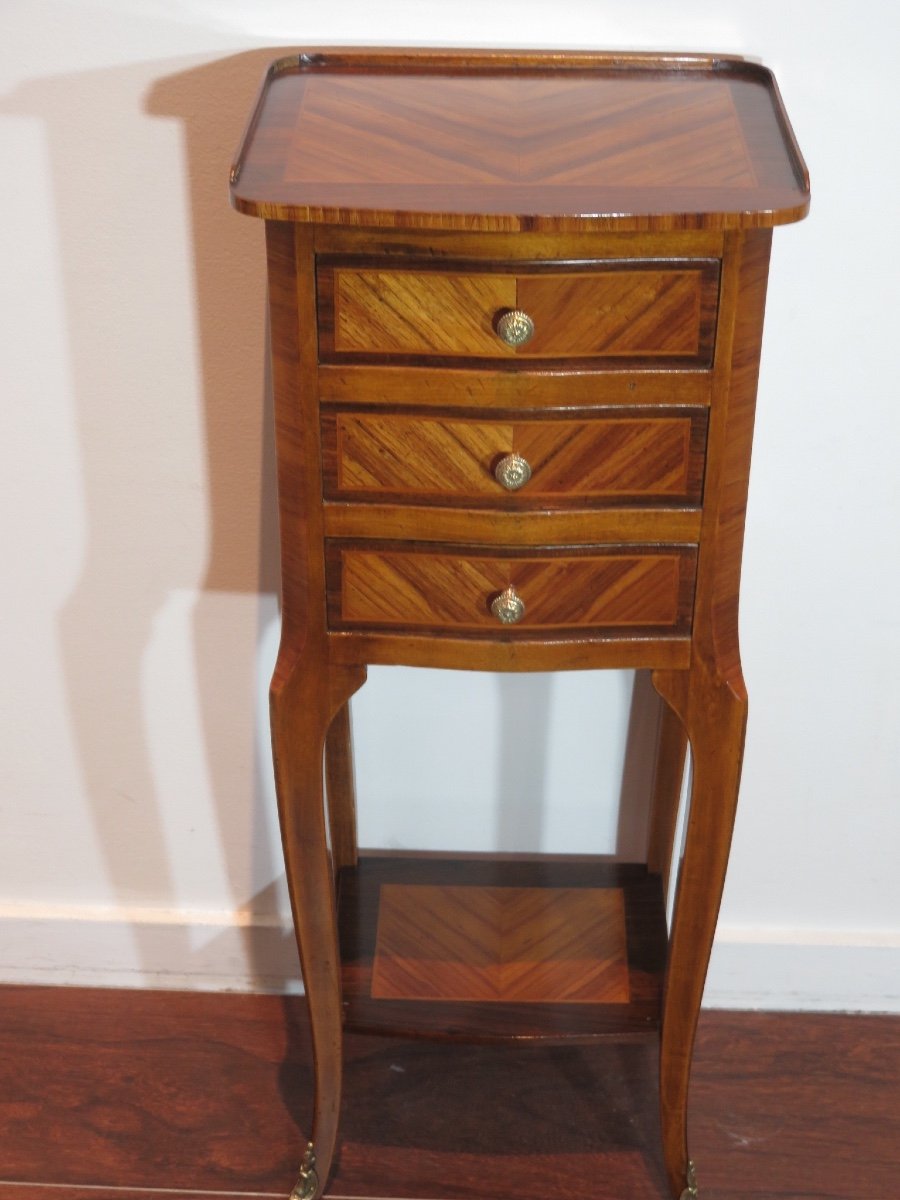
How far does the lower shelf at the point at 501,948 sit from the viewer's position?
1454mm

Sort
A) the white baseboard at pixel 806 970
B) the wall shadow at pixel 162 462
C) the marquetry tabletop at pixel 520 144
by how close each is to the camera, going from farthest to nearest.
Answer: the white baseboard at pixel 806 970 → the wall shadow at pixel 162 462 → the marquetry tabletop at pixel 520 144

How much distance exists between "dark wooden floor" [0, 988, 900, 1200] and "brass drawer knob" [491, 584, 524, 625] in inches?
29.1

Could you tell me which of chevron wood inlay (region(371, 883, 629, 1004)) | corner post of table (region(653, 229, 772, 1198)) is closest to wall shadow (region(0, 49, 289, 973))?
chevron wood inlay (region(371, 883, 629, 1004))

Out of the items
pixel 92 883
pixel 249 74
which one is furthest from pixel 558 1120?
pixel 249 74

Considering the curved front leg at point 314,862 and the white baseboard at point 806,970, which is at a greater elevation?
the curved front leg at point 314,862

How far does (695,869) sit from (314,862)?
34 centimetres

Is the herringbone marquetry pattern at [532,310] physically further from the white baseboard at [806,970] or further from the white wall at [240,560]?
the white baseboard at [806,970]

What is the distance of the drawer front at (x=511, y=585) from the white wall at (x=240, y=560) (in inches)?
14.3

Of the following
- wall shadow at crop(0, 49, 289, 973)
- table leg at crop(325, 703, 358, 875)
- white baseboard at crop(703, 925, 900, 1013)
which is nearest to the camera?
wall shadow at crop(0, 49, 289, 973)

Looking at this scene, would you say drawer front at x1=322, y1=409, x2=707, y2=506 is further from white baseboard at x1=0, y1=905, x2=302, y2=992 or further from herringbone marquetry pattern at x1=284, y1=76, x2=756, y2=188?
white baseboard at x1=0, y1=905, x2=302, y2=992

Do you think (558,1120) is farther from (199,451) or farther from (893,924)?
(199,451)

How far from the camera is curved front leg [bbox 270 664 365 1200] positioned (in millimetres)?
1201

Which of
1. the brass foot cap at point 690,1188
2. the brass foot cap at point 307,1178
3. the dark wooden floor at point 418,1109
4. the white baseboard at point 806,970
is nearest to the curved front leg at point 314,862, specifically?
the brass foot cap at point 307,1178

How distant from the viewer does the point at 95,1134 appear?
160 centimetres
